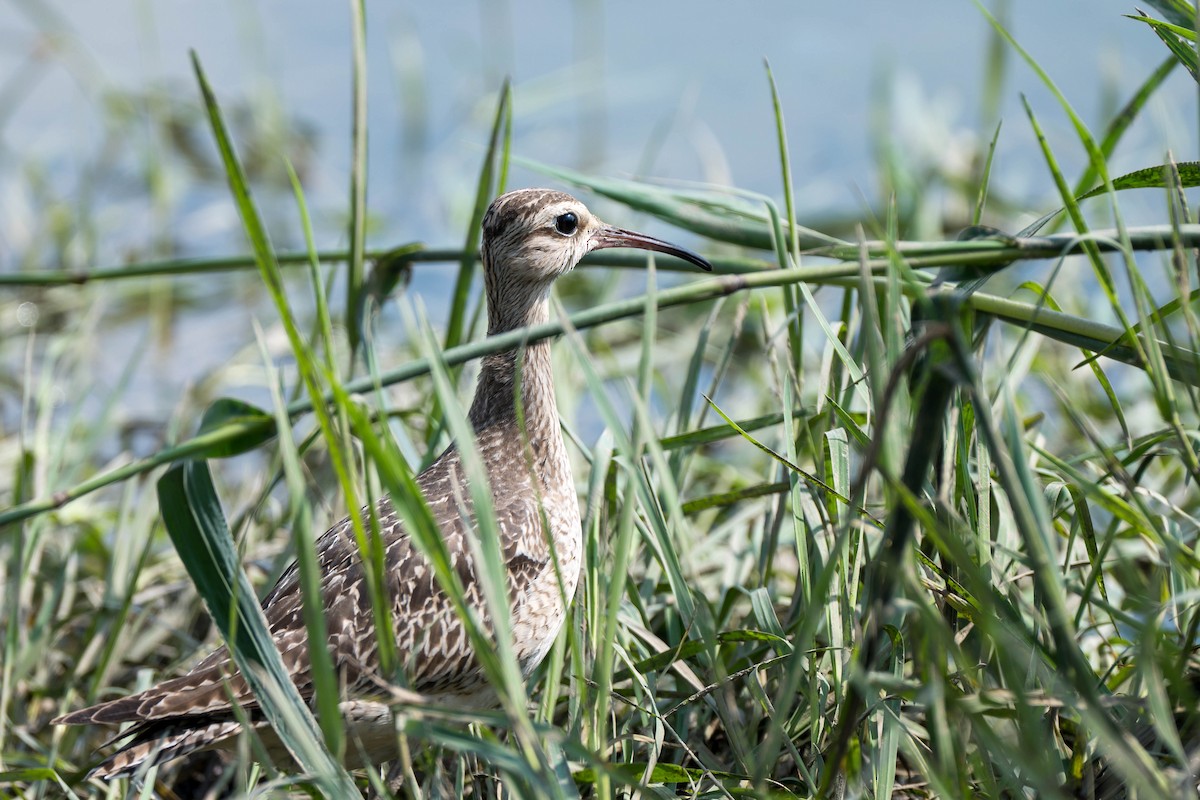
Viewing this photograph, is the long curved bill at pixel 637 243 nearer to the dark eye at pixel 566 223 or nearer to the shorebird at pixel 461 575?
the shorebird at pixel 461 575

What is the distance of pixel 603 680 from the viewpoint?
8.93 feet

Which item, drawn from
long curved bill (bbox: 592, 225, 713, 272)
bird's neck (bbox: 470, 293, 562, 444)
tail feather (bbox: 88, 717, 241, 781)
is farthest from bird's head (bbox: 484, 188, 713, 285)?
tail feather (bbox: 88, 717, 241, 781)

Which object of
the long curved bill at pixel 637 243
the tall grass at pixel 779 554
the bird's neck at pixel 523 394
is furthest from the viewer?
the long curved bill at pixel 637 243

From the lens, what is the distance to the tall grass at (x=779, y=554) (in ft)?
8.13

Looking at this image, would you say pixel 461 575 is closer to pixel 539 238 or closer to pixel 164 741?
pixel 164 741

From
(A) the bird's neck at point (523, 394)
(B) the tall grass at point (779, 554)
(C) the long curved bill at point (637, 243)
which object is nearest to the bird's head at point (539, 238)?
(C) the long curved bill at point (637, 243)

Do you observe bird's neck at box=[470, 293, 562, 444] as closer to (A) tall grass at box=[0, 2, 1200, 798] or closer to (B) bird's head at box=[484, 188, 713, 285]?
(A) tall grass at box=[0, 2, 1200, 798]

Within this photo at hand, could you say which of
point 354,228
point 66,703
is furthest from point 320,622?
point 66,703

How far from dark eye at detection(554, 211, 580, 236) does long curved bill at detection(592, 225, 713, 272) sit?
12 centimetres

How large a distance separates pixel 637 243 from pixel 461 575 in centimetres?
144

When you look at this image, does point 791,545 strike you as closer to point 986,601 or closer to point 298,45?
point 986,601

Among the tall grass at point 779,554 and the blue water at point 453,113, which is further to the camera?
the blue water at point 453,113

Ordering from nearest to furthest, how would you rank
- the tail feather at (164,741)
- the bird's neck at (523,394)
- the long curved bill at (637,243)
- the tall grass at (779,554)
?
1. the tall grass at (779,554)
2. the tail feather at (164,741)
3. the bird's neck at (523,394)
4. the long curved bill at (637,243)

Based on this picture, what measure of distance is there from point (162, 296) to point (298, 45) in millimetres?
4067
